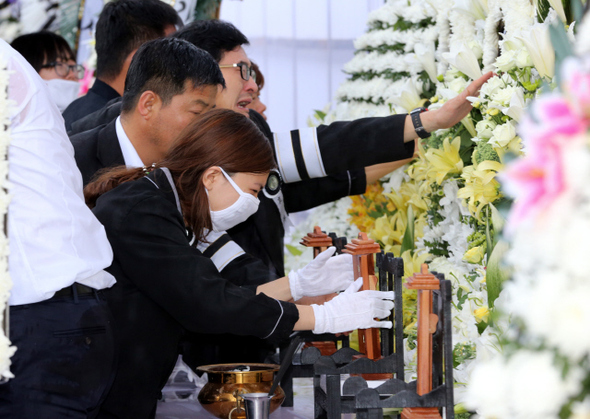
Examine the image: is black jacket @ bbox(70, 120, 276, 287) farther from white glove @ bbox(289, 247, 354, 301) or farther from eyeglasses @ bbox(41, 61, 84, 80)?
eyeglasses @ bbox(41, 61, 84, 80)

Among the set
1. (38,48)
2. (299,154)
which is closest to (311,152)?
(299,154)

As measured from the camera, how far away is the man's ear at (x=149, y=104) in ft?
5.41

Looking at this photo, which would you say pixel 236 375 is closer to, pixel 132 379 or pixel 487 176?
pixel 132 379

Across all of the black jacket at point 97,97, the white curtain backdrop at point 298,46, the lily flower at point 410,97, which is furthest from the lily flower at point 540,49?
the white curtain backdrop at point 298,46

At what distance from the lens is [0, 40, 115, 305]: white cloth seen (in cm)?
100

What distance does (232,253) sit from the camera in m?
1.73

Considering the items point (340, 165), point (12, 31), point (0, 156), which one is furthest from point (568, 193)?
Result: point (12, 31)

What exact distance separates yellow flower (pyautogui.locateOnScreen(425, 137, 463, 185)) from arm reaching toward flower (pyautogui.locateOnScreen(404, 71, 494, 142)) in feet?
0.21

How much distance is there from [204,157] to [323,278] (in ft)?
1.30

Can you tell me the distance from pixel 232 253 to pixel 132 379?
1.54 ft

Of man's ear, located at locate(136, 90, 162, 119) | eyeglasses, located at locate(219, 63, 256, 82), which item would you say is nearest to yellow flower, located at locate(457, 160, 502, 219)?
man's ear, located at locate(136, 90, 162, 119)

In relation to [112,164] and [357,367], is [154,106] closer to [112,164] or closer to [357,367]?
[112,164]

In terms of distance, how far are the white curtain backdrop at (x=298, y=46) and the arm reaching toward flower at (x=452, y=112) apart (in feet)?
6.18

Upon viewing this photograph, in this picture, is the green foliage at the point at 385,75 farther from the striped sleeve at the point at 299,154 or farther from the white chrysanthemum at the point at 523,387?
the white chrysanthemum at the point at 523,387
